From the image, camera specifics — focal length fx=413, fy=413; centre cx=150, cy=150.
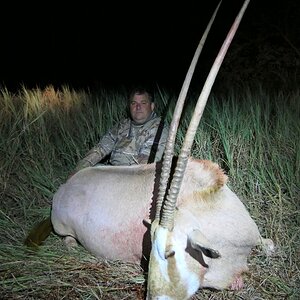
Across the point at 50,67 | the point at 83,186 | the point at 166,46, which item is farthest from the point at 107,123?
the point at 50,67

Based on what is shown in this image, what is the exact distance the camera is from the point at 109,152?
13.0 ft

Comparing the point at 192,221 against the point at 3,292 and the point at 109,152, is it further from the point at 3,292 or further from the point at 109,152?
the point at 109,152

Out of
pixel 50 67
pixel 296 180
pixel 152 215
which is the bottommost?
pixel 50 67

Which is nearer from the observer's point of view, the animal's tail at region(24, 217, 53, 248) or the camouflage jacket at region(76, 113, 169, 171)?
the animal's tail at region(24, 217, 53, 248)

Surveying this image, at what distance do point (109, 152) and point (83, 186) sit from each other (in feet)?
3.12

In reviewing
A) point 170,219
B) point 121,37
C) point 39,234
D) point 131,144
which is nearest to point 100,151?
point 131,144

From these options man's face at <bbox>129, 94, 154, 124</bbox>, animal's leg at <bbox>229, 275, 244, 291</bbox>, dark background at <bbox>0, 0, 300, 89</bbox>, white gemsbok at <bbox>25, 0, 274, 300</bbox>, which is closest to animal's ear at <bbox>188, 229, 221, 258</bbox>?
white gemsbok at <bbox>25, 0, 274, 300</bbox>

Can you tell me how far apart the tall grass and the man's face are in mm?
411

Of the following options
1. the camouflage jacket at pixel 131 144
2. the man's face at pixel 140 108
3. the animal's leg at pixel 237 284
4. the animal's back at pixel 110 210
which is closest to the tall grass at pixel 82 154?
the animal's leg at pixel 237 284

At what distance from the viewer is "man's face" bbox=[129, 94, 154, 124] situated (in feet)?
12.8

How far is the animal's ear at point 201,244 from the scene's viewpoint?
6.75 ft

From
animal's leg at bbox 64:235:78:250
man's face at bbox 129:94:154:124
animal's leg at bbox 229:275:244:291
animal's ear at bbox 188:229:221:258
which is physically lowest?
animal's leg at bbox 64:235:78:250

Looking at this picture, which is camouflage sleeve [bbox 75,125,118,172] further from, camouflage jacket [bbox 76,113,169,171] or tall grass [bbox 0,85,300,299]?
tall grass [bbox 0,85,300,299]

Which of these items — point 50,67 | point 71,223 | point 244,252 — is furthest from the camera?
point 50,67
